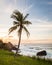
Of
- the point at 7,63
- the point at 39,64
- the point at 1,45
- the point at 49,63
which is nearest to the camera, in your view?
the point at 7,63

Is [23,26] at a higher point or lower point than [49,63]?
higher

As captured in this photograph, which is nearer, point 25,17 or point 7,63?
point 7,63

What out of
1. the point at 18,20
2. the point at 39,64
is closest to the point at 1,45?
the point at 18,20

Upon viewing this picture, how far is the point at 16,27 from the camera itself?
152 feet

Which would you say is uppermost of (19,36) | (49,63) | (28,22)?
(28,22)

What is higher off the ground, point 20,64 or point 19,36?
point 19,36

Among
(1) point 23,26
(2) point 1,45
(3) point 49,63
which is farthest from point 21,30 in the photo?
(2) point 1,45

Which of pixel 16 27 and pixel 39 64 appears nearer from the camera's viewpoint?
pixel 39 64

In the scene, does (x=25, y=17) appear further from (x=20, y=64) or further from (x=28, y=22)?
(x=20, y=64)

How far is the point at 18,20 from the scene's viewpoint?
155 ft

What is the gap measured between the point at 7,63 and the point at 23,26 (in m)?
12.9

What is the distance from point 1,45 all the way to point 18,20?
32.6 metres

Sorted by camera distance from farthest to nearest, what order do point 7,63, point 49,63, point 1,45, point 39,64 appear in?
point 1,45, point 49,63, point 39,64, point 7,63

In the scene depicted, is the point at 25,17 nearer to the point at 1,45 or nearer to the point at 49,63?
the point at 49,63
